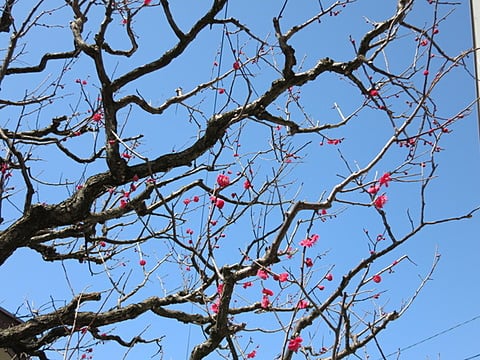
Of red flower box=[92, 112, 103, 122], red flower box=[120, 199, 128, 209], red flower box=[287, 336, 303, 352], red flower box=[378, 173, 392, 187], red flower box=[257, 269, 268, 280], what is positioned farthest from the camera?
red flower box=[92, 112, 103, 122]

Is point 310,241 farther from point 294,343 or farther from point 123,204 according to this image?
point 123,204

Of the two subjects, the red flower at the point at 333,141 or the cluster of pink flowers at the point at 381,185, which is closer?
the cluster of pink flowers at the point at 381,185

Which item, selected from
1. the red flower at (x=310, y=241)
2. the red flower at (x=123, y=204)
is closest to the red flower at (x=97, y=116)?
the red flower at (x=123, y=204)

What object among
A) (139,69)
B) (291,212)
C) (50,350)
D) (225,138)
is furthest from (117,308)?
(291,212)

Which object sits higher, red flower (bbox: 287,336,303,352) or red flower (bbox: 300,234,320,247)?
red flower (bbox: 300,234,320,247)

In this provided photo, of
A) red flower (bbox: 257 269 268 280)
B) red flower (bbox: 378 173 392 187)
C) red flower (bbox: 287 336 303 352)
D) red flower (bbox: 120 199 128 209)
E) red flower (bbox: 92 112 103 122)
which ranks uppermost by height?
red flower (bbox: 92 112 103 122)

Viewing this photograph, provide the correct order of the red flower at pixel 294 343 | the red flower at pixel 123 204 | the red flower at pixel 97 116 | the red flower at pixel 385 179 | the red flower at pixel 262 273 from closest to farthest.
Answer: the red flower at pixel 294 343 < the red flower at pixel 262 273 < the red flower at pixel 385 179 < the red flower at pixel 123 204 < the red flower at pixel 97 116

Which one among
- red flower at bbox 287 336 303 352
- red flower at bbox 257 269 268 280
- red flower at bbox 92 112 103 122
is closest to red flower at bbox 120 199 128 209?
red flower at bbox 92 112 103 122

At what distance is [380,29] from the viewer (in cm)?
336

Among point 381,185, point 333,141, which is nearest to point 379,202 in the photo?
point 381,185

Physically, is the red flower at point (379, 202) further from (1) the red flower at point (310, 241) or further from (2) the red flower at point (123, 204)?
(2) the red flower at point (123, 204)

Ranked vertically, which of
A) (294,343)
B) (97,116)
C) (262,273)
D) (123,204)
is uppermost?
(97,116)

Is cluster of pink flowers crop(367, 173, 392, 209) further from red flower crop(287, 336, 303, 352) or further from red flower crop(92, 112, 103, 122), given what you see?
red flower crop(92, 112, 103, 122)

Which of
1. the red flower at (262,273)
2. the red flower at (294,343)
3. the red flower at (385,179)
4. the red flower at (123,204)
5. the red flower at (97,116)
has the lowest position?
the red flower at (294,343)
